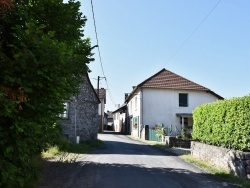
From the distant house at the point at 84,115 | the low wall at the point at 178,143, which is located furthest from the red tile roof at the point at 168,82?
the low wall at the point at 178,143

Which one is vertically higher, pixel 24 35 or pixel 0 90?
pixel 24 35

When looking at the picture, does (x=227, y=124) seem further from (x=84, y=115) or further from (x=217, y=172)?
(x=84, y=115)

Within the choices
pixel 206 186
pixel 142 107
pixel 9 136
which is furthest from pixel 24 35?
pixel 142 107

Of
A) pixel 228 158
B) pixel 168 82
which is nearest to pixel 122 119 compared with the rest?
pixel 168 82

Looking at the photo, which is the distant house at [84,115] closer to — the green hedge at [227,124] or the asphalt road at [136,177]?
the green hedge at [227,124]

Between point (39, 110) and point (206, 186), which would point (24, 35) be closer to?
point (39, 110)

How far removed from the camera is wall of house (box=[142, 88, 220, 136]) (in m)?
38.3

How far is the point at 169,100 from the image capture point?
3881cm

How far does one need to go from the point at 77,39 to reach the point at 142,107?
29.1 meters

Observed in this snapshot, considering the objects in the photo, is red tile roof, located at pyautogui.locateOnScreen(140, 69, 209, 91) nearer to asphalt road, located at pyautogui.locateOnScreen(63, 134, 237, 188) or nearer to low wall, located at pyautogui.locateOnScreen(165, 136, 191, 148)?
low wall, located at pyautogui.locateOnScreen(165, 136, 191, 148)

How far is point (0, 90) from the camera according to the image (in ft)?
17.2

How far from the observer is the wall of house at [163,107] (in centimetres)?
3828

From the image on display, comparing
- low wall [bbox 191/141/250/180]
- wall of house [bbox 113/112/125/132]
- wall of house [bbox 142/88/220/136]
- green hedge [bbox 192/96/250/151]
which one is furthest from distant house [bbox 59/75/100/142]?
wall of house [bbox 113/112/125/132]

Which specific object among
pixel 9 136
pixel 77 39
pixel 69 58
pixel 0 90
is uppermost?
pixel 77 39
